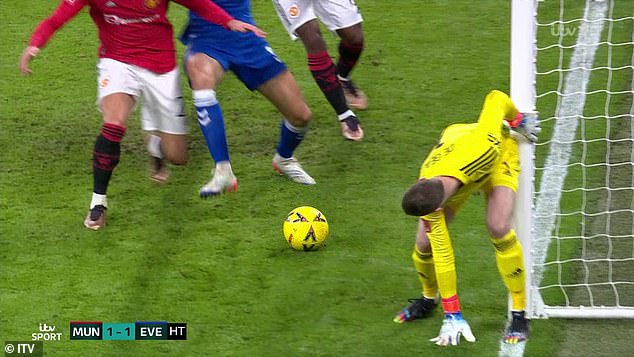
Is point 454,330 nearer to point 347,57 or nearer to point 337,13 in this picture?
point 337,13

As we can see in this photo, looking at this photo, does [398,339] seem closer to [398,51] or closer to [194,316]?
[194,316]

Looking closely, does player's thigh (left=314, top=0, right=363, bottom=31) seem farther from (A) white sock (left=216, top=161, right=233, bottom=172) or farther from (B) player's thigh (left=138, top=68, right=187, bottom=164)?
(A) white sock (left=216, top=161, right=233, bottom=172)

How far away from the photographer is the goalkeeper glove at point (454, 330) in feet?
18.6

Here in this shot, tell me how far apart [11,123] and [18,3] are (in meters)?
2.64

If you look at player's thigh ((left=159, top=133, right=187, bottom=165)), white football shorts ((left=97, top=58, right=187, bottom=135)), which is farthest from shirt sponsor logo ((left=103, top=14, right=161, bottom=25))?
player's thigh ((left=159, top=133, right=187, bottom=165))

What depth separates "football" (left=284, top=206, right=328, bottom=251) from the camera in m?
6.75

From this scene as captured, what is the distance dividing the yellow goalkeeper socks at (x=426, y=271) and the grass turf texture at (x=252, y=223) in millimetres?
161

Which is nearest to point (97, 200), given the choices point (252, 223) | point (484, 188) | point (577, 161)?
point (252, 223)

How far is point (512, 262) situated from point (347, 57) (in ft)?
10.6

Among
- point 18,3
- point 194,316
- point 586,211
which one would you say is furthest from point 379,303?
point 18,3

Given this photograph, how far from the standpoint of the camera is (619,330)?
5.94 m

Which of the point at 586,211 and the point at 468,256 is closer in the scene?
the point at 468,256

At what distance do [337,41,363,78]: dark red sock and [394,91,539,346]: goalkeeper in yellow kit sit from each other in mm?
2676

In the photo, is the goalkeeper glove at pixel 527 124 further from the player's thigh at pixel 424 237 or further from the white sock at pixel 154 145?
the white sock at pixel 154 145
